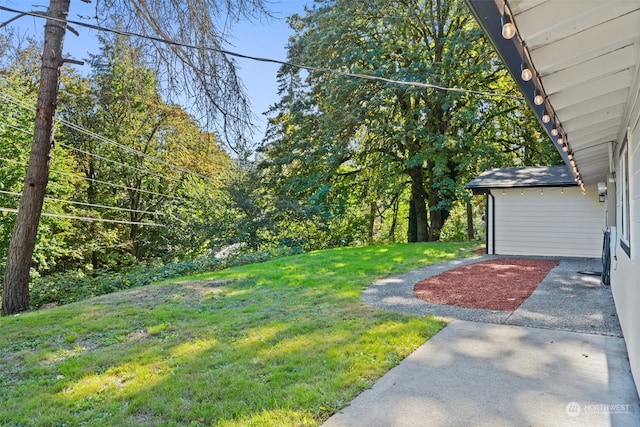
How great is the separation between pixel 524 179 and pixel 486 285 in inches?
227

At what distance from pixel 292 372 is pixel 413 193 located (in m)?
13.2

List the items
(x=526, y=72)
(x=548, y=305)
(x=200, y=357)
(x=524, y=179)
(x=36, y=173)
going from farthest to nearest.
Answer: (x=524, y=179) < (x=36, y=173) < (x=548, y=305) < (x=200, y=357) < (x=526, y=72)

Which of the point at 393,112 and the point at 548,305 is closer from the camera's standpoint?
the point at 548,305

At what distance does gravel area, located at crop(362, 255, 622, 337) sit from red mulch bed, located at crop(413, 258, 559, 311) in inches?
7.0

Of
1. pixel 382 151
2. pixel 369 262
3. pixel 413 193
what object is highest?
pixel 382 151

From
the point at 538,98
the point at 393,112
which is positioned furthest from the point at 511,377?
the point at 393,112

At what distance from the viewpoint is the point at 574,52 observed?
6.95 feet

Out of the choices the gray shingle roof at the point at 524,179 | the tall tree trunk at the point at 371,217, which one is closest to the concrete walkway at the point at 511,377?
the gray shingle roof at the point at 524,179

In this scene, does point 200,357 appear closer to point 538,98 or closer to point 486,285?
point 538,98

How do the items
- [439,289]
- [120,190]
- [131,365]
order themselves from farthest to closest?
1. [120,190]
2. [439,289]
3. [131,365]

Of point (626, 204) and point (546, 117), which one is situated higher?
point (546, 117)

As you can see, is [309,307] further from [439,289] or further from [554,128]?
[554,128]

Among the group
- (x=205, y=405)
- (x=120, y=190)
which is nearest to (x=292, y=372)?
(x=205, y=405)

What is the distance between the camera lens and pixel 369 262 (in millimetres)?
9422
